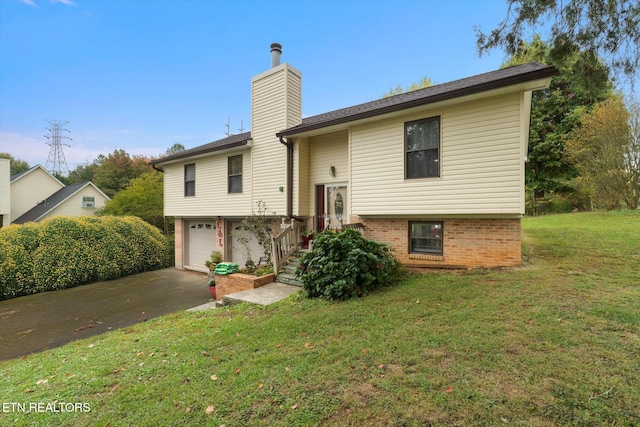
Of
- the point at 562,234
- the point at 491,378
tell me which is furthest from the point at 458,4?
the point at 491,378

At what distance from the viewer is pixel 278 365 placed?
323 centimetres

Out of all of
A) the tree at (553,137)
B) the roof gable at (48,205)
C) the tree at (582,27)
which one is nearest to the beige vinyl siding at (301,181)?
the tree at (582,27)

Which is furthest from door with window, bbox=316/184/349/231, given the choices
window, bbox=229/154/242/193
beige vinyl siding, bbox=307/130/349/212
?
window, bbox=229/154/242/193

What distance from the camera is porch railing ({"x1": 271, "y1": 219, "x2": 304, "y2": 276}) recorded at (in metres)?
8.03

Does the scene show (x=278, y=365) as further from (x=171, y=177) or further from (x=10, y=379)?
(x=171, y=177)

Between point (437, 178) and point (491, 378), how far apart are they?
189 inches

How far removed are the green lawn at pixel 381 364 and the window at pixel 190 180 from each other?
316 inches

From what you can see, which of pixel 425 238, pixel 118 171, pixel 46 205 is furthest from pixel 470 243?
pixel 118 171

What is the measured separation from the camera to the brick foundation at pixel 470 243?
627cm

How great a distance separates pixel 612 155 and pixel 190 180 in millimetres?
19542

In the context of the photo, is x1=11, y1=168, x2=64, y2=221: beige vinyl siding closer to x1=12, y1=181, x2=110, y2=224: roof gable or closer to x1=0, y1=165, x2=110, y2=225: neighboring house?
x1=0, y1=165, x2=110, y2=225: neighboring house

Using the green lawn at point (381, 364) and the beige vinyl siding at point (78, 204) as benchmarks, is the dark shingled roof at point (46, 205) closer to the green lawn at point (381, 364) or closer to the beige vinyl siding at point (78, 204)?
the beige vinyl siding at point (78, 204)

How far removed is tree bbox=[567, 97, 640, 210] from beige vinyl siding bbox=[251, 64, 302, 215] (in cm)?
1489

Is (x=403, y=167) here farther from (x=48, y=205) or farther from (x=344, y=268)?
(x=48, y=205)
